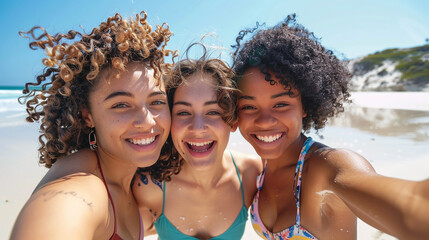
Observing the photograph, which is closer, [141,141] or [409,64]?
[141,141]

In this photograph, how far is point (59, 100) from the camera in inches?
95.5

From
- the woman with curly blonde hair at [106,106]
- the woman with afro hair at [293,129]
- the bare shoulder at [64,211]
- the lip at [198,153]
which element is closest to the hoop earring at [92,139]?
the woman with curly blonde hair at [106,106]

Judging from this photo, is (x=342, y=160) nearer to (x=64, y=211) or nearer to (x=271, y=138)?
(x=271, y=138)

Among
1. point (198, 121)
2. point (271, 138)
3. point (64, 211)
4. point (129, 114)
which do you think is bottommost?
point (64, 211)

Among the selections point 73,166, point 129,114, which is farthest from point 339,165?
point 73,166

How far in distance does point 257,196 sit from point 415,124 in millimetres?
10159

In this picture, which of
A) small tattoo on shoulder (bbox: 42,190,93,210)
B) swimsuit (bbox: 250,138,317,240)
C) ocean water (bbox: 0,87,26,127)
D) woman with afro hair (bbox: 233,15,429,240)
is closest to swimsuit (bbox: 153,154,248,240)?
woman with afro hair (bbox: 233,15,429,240)

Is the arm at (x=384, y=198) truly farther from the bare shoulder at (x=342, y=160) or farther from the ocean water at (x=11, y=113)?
the ocean water at (x=11, y=113)

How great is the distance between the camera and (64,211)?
1550 mm

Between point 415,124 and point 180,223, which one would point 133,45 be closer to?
point 180,223

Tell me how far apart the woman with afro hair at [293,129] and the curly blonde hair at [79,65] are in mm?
992

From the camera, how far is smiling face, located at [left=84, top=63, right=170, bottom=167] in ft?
7.69

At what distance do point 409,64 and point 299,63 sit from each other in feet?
138

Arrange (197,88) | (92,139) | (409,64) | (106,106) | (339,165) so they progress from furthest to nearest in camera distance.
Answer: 1. (409,64)
2. (197,88)
3. (92,139)
4. (106,106)
5. (339,165)
